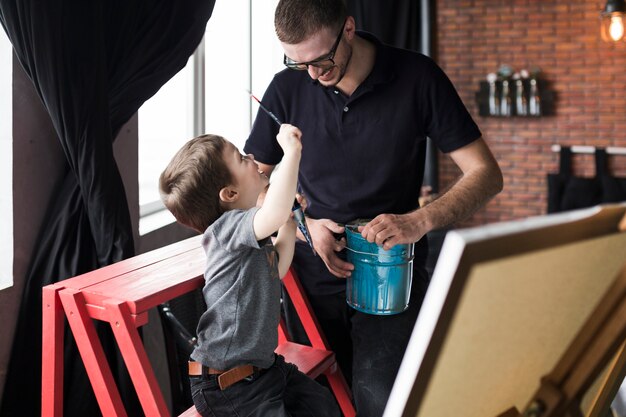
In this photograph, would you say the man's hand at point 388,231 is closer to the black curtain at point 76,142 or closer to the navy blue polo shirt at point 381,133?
the navy blue polo shirt at point 381,133

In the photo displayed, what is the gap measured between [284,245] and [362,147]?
459 mm

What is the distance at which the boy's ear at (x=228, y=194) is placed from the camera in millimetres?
1693

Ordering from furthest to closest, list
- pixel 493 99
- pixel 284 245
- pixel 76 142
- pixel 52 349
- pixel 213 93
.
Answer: pixel 493 99
pixel 213 93
pixel 76 142
pixel 284 245
pixel 52 349

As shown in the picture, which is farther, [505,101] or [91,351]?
[505,101]

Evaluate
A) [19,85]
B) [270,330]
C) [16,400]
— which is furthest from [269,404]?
[19,85]

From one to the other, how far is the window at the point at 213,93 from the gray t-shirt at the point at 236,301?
4.23ft

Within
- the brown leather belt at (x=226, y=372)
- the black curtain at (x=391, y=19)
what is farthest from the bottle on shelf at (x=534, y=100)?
the brown leather belt at (x=226, y=372)

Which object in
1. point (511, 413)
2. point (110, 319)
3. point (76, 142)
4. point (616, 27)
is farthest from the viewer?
point (616, 27)

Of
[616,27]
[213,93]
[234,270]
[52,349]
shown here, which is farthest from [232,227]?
[616,27]

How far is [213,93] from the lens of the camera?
177 inches

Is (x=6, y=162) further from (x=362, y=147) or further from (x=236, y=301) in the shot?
(x=362, y=147)

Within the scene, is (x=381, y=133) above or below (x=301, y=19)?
below

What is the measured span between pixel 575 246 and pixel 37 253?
186 cm

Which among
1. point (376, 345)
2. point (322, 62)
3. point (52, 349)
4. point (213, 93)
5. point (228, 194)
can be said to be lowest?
point (376, 345)
